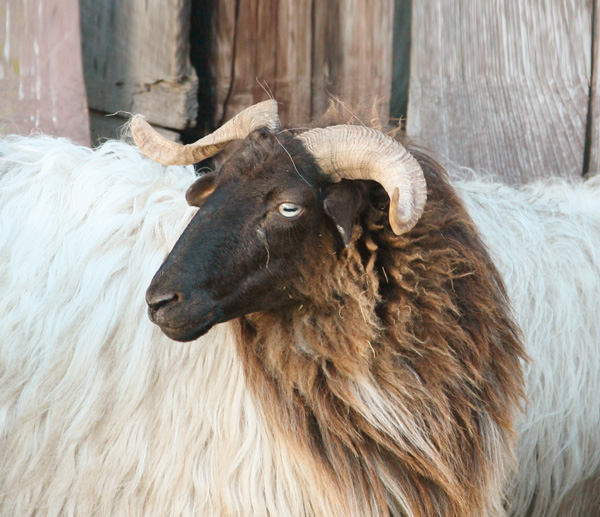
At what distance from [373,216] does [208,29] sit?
2.40 metres

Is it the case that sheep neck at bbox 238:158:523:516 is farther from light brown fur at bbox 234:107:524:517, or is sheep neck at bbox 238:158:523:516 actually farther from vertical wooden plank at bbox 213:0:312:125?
vertical wooden plank at bbox 213:0:312:125

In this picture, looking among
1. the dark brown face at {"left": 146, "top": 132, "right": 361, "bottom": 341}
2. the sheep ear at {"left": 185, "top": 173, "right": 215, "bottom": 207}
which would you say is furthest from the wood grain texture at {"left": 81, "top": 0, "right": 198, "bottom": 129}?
the dark brown face at {"left": 146, "top": 132, "right": 361, "bottom": 341}

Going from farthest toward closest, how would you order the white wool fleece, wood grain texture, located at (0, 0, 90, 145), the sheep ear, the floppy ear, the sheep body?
Result: wood grain texture, located at (0, 0, 90, 145) → the sheep body → the sheep ear → the white wool fleece → the floppy ear

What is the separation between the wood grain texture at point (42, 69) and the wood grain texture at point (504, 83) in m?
1.97

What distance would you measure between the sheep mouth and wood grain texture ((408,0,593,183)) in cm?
256

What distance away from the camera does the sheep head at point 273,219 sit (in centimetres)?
257

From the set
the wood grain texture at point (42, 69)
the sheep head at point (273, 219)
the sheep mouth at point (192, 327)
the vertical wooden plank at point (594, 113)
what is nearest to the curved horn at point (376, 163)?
the sheep head at point (273, 219)

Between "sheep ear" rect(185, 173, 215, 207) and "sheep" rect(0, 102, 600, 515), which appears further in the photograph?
"sheep ear" rect(185, 173, 215, 207)

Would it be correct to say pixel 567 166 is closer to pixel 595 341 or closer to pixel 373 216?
pixel 595 341

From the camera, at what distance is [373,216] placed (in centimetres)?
282

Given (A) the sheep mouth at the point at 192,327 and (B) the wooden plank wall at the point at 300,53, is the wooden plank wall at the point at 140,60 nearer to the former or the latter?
(B) the wooden plank wall at the point at 300,53

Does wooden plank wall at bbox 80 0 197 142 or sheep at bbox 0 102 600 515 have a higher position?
wooden plank wall at bbox 80 0 197 142

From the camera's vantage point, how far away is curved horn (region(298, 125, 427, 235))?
8.29 feet

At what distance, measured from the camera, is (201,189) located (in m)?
3.07
